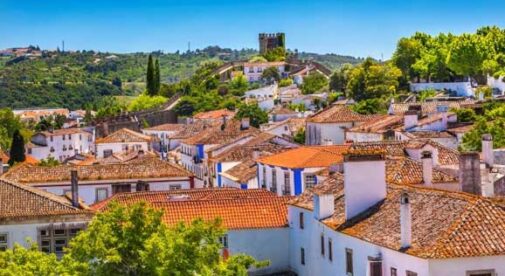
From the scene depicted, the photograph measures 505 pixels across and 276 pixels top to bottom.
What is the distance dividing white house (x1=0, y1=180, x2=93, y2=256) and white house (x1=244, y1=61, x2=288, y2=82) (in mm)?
145628

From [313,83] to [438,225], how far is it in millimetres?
137293

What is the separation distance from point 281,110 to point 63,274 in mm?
101236

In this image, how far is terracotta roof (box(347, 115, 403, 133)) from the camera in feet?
278

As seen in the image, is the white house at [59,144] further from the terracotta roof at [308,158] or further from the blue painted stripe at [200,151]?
the terracotta roof at [308,158]

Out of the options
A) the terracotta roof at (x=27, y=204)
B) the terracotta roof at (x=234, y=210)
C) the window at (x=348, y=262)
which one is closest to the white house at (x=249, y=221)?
the terracotta roof at (x=234, y=210)

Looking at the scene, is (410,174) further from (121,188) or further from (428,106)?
(428,106)

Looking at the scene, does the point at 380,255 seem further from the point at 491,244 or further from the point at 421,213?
the point at 491,244

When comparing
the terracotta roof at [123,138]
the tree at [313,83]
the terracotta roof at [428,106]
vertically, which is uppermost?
the tree at [313,83]

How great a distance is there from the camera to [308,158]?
205ft

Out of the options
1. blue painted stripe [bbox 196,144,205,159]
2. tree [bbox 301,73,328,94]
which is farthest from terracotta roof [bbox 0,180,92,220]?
tree [bbox 301,73,328,94]

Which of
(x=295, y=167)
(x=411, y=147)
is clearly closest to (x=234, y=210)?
(x=411, y=147)

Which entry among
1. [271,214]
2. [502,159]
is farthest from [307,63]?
[271,214]

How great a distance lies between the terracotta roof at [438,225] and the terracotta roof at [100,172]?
32224 mm

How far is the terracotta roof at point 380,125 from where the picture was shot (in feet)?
278
